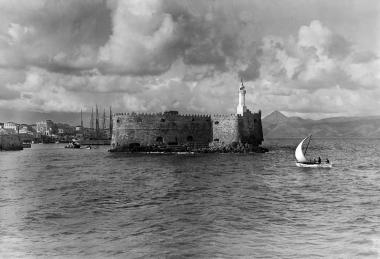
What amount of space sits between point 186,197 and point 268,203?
12.9ft

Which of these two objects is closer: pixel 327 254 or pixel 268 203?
pixel 327 254

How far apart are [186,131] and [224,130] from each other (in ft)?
16.2

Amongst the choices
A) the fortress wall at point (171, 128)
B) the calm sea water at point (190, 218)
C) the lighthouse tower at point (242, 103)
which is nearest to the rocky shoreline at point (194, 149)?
the fortress wall at point (171, 128)

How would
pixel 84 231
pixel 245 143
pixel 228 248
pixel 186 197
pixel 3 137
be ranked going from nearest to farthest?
pixel 228 248
pixel 84 231
pixel 186 197
pixel 245 143
pixel 3 137

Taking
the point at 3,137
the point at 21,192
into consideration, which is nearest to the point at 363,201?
the point at 21,192

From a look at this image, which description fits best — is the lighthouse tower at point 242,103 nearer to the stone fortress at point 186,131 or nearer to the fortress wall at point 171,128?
the stone fortress at point 186,131

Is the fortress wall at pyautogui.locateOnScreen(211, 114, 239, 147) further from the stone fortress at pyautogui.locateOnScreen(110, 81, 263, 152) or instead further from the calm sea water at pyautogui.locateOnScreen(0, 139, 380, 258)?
the calm sea water at pyautogui.locateOnScreen(0, 139, 380, 258)

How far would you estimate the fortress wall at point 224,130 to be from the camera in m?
53.2

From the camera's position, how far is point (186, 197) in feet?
65.3

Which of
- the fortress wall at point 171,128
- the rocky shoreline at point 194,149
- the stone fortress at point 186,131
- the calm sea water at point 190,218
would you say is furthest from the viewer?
the fortress wall at point 171,128

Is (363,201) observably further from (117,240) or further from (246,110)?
(246,110)

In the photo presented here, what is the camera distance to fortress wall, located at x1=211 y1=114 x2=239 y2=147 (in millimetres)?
53213

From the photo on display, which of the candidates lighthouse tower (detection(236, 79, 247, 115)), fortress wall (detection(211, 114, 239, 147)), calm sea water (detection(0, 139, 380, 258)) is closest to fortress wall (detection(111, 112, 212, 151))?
fortress wall (detection(211, 114, 239, 147))

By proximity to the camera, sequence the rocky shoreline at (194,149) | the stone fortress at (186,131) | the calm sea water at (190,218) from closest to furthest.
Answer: the calm sea water at (190,218)
the rocky shoreline at (194,149)
the stone fortress at (186,131)
